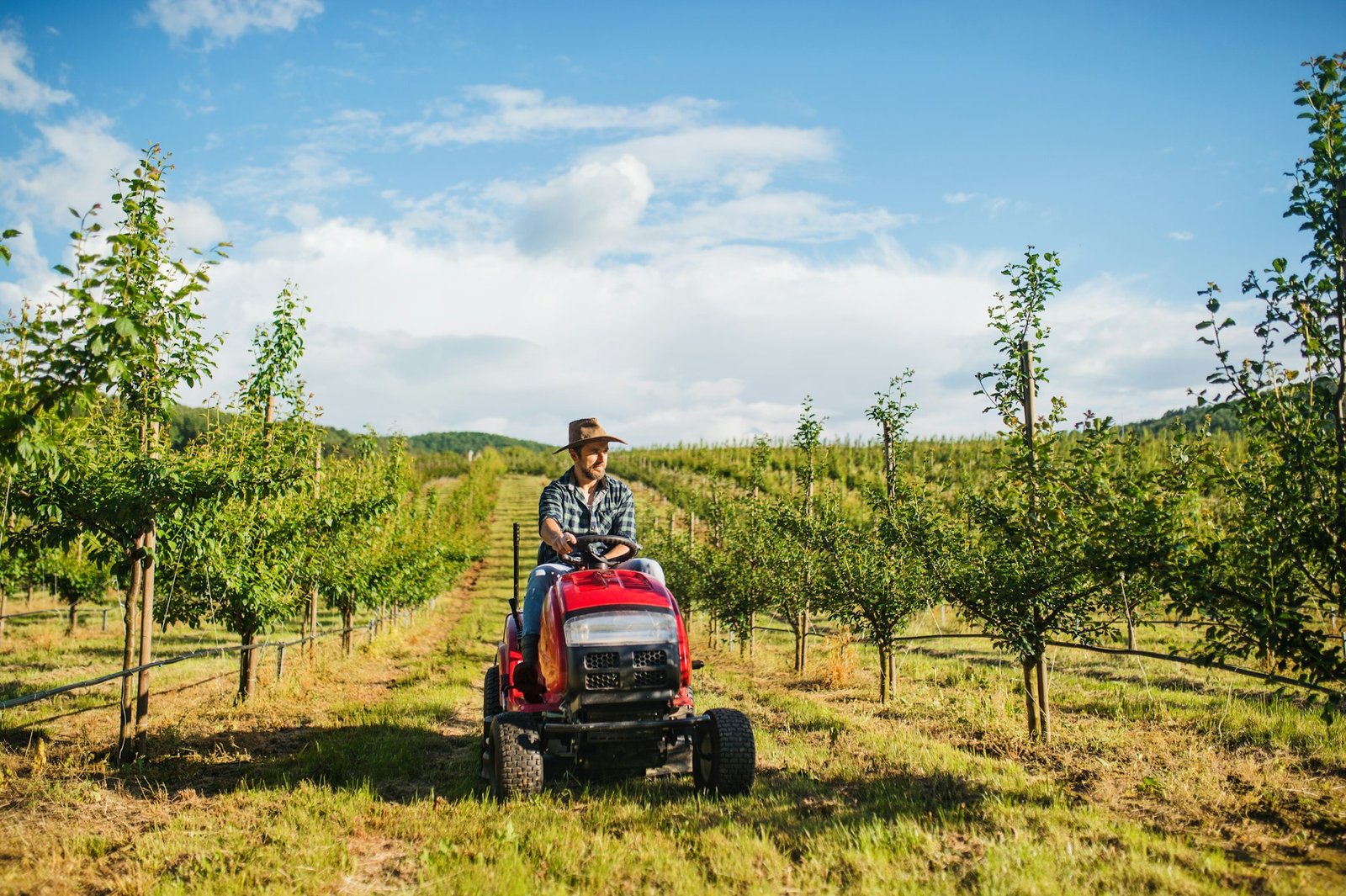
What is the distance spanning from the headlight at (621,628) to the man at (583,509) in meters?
0.67

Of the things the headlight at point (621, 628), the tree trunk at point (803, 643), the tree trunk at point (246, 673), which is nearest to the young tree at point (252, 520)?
the tree trunk at point (246, 673)

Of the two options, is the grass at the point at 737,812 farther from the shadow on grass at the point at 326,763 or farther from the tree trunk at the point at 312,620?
the tree trunk at the point at 312,620

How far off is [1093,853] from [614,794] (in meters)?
3.04

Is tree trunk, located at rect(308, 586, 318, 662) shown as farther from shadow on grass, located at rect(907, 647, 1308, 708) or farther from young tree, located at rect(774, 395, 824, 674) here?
shadow on grass, located at rect(907, 647, 1308, 708)

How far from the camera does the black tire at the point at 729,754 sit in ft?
17.3

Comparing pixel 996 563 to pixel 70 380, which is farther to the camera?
pixel 996 563

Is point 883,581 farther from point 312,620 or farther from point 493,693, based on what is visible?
point 312,620

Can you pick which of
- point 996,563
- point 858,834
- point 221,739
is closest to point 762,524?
point 996,563

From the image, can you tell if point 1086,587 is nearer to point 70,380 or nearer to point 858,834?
point 858,834

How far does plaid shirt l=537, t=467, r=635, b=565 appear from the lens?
6.29m

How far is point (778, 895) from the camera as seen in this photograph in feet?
13.0

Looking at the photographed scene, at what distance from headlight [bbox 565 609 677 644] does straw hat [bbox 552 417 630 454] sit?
5.33 ft

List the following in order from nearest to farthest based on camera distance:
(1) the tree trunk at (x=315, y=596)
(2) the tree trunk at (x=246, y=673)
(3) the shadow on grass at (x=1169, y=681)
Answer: (2) the tree trunk at (x=246, y=673) < (3) the shadow on grass at (x=1169, y=681) < (1) the tree trunk at (x=315, y=596)

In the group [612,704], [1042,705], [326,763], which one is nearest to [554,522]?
[612,704]
